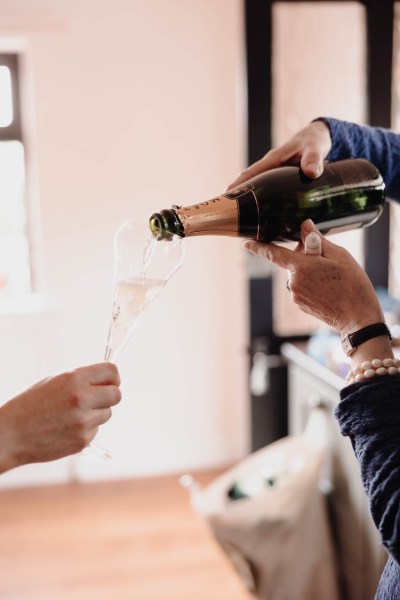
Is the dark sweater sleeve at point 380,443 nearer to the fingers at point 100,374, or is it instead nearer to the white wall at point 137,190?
the fingers at point 100,374

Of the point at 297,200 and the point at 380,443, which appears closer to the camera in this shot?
the point at 380,443

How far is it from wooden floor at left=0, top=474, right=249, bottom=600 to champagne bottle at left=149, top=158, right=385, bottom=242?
5.07 feet

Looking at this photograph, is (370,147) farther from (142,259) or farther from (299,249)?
(142,259)

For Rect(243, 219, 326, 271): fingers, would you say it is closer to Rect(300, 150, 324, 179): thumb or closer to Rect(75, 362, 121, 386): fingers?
Rect(300, 150, 324, 179): thumb

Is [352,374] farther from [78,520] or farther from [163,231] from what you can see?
[78,520]

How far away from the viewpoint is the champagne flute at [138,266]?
87cm

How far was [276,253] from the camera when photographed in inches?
34.4

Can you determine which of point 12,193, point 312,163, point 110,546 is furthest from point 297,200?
point 12,193

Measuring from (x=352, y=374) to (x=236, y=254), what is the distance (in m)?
2.22

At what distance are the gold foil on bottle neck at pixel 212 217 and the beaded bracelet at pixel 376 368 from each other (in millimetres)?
311

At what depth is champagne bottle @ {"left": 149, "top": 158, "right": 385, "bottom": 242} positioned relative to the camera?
98 centimetres

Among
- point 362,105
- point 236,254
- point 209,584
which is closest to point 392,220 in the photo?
point 362,105

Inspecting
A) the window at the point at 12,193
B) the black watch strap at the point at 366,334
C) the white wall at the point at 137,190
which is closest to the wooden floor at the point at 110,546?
the white wall at the point at 137,190

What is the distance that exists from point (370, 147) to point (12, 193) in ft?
7.54
